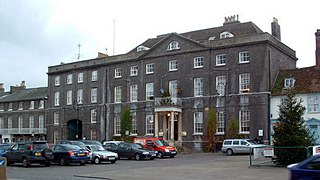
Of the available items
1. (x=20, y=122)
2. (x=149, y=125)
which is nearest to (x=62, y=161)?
(x=149, y=125)

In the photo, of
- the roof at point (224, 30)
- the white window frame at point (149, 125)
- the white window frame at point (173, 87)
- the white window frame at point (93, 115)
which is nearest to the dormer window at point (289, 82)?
the roof at point (224, 30)

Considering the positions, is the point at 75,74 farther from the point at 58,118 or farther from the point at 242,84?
the point at 242,84

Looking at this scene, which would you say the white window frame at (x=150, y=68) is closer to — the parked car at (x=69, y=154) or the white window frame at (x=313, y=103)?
the white window frame at (x=313, y=103)

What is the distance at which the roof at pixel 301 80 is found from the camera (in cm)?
4553

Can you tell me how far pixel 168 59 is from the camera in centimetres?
5403

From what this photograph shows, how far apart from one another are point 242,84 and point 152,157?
1475 cm

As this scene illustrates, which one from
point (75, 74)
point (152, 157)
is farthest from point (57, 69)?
point (152, 157)

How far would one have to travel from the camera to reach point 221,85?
49656mm

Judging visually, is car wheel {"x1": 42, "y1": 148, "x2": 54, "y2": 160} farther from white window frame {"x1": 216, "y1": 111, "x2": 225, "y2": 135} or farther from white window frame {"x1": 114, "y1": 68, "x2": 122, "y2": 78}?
white window frame {"x1": 114, "y1": 68, "x2": 122, "y2": 78}

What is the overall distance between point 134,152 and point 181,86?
16396 millimetres

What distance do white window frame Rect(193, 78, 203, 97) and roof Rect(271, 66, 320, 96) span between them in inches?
312

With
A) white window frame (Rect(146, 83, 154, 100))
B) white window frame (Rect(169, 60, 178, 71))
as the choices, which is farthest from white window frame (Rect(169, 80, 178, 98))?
white window frame (Rect(146, 83, 154, 100))

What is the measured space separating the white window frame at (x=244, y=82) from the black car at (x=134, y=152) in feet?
45.3

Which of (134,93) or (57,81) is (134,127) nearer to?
(134,93)
